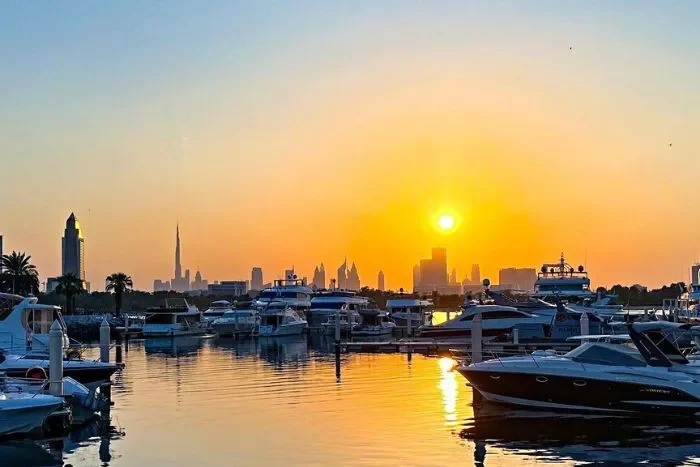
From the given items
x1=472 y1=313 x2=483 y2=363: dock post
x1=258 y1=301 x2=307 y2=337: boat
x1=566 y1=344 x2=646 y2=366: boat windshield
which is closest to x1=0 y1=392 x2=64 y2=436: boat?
x1=566 y1=344 x2=646 y2=366: boat windshield

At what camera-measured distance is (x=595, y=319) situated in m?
57.7

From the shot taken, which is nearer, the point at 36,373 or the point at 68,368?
the point at 36,373

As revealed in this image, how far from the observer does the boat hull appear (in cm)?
2817

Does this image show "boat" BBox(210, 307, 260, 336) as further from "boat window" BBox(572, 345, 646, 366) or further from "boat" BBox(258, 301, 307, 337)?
"boat window" BBox(572, 345, 646, 366)

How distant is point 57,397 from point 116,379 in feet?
59.8

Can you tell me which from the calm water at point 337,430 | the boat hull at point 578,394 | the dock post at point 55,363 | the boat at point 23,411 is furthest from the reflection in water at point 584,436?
the dock post at point 55,363

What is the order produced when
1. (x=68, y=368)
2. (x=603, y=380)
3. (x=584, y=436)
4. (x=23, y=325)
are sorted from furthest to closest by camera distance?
(x=23, y=325), (x=68, y=368), (x=603, y=380), (x=584, y=436)

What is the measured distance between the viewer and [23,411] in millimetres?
24969

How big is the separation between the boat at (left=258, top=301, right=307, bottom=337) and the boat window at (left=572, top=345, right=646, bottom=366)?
5386 cm

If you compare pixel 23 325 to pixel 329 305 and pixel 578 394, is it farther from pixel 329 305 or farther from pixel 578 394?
pixel 329 305

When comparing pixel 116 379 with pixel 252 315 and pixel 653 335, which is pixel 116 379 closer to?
pixel 653 335

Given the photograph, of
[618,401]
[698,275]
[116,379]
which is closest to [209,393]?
[116,379]

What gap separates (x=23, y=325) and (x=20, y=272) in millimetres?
62755

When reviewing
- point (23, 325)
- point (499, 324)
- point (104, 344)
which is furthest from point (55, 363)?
point (499, 324)
